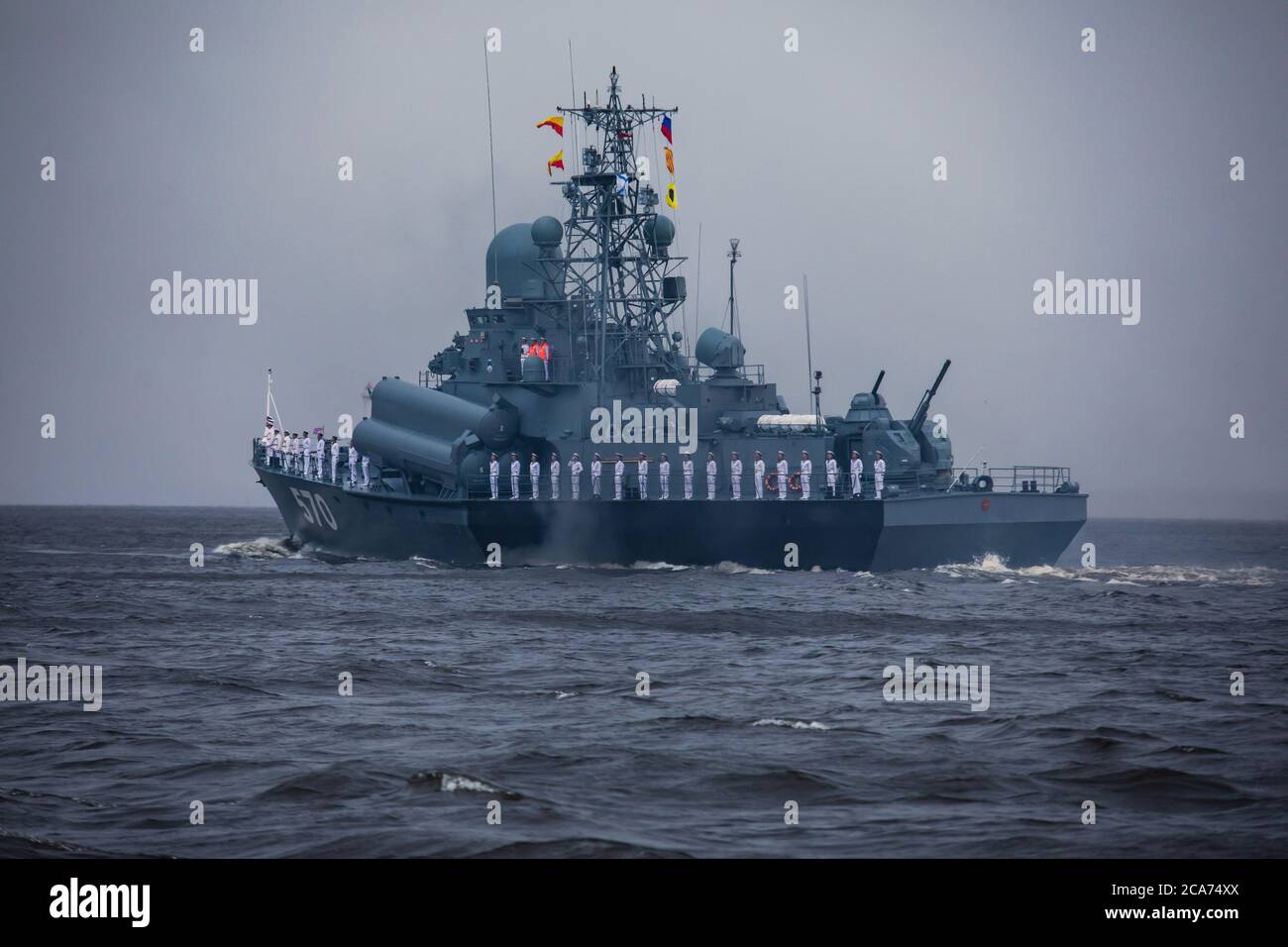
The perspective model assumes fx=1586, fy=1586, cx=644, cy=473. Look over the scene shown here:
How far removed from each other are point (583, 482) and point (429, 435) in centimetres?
639

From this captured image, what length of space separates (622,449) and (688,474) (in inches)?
116

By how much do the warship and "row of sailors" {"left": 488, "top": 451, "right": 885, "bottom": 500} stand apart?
170 millimetres

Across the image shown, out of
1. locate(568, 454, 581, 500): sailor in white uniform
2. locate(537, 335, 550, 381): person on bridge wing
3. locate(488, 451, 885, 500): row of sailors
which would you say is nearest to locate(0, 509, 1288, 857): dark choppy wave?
locate(488, 451, 885, 500): row of sailors

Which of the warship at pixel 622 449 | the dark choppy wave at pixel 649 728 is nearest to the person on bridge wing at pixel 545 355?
the warship at pixel 622 449

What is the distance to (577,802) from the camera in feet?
56.4

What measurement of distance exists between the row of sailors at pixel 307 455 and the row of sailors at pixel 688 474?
26.9 feet

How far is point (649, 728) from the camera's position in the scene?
856 inches

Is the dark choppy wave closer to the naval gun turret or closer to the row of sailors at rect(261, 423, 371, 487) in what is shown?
the naval gun turret

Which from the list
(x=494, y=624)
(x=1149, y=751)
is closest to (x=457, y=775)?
(x=1149, y=751)

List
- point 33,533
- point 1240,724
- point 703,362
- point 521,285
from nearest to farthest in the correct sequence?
point 1240,724
point 703,362
point 521,285
point 33,533

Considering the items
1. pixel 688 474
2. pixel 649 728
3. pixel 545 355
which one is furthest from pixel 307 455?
pixel 649 728

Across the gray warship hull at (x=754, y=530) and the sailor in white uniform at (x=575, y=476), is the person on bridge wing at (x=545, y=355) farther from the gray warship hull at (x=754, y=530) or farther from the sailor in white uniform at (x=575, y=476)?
the gray warship hull at (x=754, y=530)

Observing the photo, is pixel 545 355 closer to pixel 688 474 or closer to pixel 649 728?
pixel 688 474

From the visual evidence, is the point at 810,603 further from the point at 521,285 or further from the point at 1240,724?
the point at 521,285
